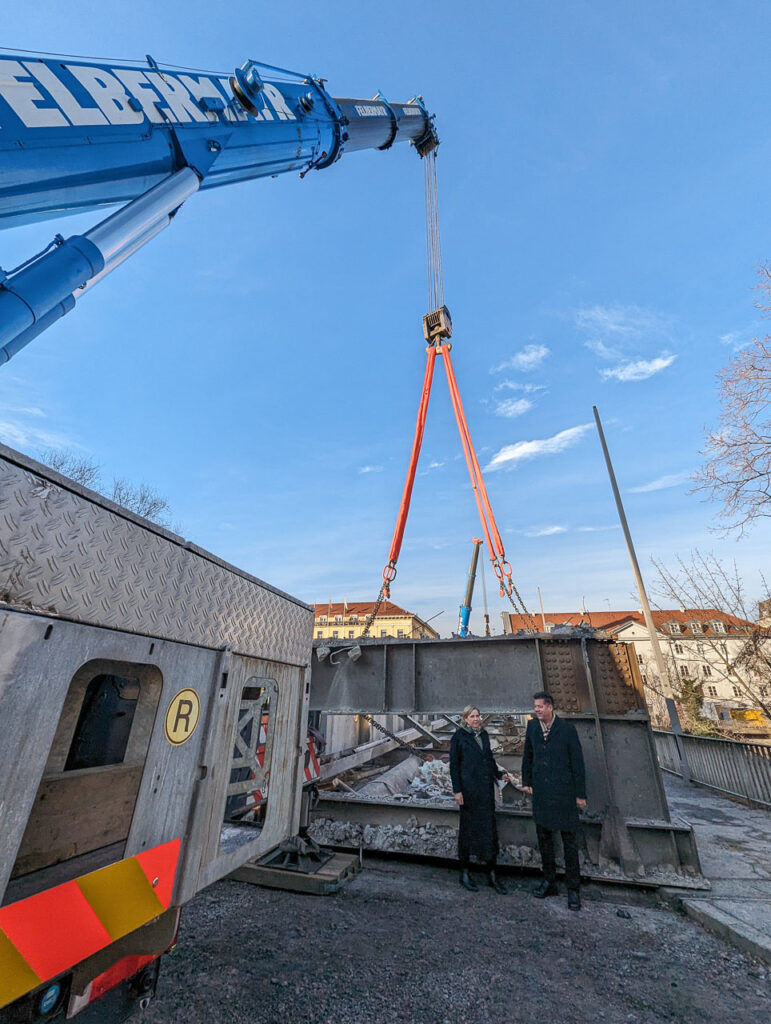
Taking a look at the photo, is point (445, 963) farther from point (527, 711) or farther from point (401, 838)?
point (527, 711)

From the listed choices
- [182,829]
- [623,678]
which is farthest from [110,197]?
[623,678]

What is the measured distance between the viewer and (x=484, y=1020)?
2.75 m

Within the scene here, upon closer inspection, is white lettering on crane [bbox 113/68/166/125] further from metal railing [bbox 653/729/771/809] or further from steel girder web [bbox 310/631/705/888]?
metal railing [bbox 653/729/771/809]

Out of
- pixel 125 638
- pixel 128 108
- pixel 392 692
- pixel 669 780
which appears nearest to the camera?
pixel 125 638

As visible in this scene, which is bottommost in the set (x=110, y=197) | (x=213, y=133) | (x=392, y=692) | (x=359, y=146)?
(x=392, y=692)

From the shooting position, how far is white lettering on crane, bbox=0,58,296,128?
10.8 ft

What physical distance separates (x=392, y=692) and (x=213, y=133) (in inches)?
298

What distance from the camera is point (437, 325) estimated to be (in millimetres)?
9883

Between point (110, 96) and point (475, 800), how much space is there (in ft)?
26.1

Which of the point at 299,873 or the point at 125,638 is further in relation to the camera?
the point at 299,873

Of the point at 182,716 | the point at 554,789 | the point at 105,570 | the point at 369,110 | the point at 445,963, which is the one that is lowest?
the point at 445,963

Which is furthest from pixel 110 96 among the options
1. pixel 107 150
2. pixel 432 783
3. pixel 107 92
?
pixel 432 783

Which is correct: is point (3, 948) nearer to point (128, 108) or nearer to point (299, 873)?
point (299, 873)

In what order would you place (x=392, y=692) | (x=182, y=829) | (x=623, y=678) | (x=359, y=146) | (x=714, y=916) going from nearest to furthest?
(x=182, y=829) → (x=714, y=916) → (x=623, y=678) → (x=392, y=692) → (x=359, y=146)
